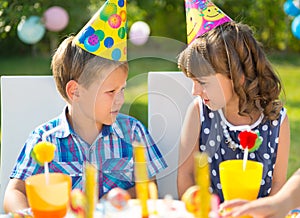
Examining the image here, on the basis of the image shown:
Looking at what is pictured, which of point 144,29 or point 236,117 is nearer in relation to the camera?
point 236,117

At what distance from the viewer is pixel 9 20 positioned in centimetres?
395

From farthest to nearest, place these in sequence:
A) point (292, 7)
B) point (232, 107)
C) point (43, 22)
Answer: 1. point (292, 7)
2. point (43, 22)
3. point (232, 107)

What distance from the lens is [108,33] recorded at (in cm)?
147

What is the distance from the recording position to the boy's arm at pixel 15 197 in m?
1.49

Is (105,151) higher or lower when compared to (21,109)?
lower

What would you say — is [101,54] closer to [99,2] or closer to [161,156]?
[161,156]

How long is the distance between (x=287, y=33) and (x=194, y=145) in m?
6.48

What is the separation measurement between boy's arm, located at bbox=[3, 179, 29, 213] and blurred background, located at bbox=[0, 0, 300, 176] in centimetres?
39

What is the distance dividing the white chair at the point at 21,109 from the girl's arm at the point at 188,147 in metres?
0.41

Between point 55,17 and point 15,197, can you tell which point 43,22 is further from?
point 15,197

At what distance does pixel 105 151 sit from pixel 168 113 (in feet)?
0.86

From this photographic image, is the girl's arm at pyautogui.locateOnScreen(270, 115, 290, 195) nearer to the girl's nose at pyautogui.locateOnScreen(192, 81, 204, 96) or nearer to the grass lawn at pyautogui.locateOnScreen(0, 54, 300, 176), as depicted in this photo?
the girl's nose at pyautogui.locateOnScreen(192, 81, 204, 96)

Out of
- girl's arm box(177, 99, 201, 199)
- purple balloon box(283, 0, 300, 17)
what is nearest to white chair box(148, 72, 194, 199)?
girl's arm box(177, 99, 201, 199)

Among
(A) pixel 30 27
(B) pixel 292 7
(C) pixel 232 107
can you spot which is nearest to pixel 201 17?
(C) pixel 232 107
